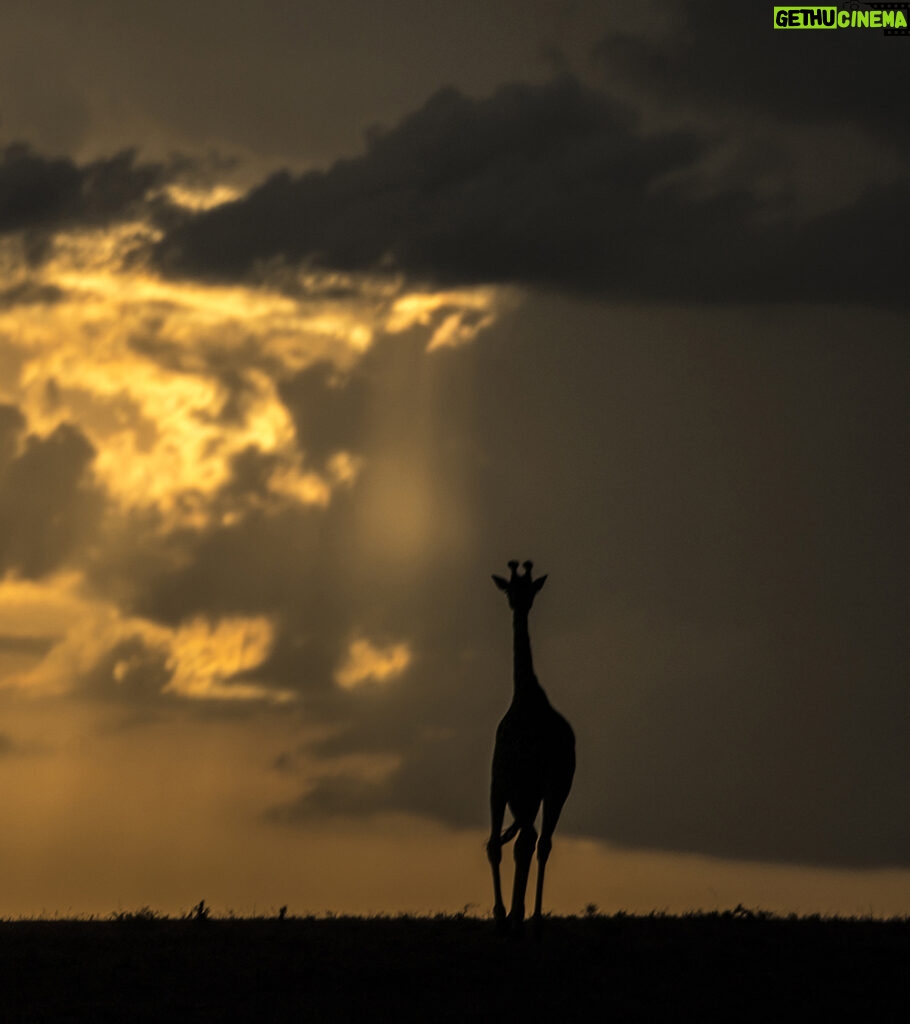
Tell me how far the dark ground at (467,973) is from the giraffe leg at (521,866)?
1.29 ft

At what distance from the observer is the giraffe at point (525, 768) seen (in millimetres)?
31562

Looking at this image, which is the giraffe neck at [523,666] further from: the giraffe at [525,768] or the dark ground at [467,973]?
the dark ground at [467,973]

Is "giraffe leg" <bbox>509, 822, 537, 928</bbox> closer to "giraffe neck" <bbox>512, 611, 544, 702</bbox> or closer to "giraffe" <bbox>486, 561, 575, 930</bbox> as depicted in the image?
"giraffe" <bbox>486, 561, 575, 930</bbox>

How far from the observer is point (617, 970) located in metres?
28.8

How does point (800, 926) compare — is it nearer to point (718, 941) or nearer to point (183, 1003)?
point (718, 941)

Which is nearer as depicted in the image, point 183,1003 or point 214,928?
point 183,1003

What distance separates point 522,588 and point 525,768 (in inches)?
112

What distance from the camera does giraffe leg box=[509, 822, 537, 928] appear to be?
31.1 meters

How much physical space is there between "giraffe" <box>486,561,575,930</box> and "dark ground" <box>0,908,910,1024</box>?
3.40ft

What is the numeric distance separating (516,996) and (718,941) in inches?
175

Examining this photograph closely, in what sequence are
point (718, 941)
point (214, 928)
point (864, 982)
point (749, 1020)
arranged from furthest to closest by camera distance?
point (214, 928) < point (718, 941) < point (864, 982) < point (749, 1020)

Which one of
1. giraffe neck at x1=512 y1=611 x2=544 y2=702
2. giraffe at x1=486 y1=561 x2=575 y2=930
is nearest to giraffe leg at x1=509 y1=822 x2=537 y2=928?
giraffe at x1=486 y1=561 x2=575 y2=930

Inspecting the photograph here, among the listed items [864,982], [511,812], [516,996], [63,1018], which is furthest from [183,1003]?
[864,982]

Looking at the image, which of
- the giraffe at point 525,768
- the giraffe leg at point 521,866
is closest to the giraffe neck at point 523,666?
the giraffe at point 525,768
